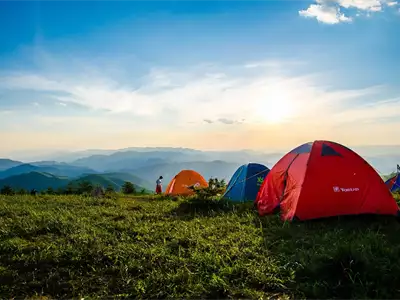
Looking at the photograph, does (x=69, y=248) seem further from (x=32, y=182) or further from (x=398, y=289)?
(x=32, y=182)

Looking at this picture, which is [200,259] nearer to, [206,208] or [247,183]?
[206,208]

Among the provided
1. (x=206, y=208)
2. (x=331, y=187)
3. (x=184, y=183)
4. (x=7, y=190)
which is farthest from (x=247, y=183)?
(x=7, y=190)

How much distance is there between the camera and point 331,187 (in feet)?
31.3

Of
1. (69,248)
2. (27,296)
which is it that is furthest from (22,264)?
(27,296)

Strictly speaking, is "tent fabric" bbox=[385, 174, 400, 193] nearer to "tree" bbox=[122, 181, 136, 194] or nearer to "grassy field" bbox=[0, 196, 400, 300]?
"grassy field" bbox=[0, 196, 400, 300]

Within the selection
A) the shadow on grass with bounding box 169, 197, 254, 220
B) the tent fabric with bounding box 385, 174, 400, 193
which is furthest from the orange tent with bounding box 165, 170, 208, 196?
the tent fabric with bounding box 385, 174, 400, 193

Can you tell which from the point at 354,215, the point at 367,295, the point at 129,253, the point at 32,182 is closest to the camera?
the point at 367,295

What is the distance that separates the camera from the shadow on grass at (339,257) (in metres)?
4.96

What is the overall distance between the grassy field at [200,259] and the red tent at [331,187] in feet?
1.10

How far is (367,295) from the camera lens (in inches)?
189

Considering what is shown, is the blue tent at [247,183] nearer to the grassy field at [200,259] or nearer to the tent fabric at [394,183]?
the grassy field at [200,259]

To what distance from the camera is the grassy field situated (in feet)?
16.9

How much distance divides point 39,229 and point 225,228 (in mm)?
4580

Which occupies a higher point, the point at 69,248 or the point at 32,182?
the point at 69,248
